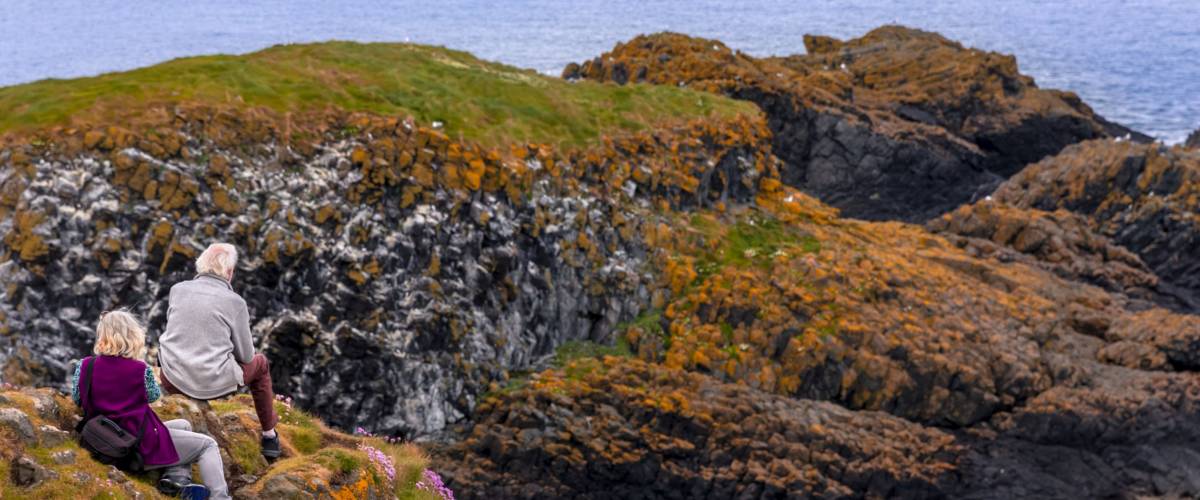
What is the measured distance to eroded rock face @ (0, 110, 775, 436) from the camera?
87.9ft

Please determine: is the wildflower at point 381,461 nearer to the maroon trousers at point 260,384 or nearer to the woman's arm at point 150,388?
the maroon trousers at point 260,384

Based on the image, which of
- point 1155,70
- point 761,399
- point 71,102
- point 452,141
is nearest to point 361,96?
point 452,141

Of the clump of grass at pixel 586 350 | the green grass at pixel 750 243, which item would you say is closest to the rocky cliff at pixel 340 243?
the clump of grass at pixel 586 350

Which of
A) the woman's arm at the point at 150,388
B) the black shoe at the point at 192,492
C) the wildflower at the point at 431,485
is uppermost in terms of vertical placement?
the woman's arm at the point at 150,388

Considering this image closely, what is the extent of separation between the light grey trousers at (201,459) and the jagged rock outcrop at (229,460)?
16.1 inches

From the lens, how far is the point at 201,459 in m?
10.2

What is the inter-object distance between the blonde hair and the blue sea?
9723 cm

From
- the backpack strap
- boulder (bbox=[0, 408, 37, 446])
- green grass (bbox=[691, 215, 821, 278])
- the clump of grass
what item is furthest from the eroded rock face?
the backpack strap

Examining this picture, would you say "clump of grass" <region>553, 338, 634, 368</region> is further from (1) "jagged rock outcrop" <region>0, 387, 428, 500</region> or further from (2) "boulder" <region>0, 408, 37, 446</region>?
(2) "boulder" <region>0, 408, 37, 446</region>

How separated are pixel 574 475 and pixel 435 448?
459cm

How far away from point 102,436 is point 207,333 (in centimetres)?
168

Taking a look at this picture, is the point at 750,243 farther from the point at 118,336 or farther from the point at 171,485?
the point at 118,336

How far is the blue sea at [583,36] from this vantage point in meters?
116

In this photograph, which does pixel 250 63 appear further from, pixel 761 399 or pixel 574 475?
pixel 761 399
